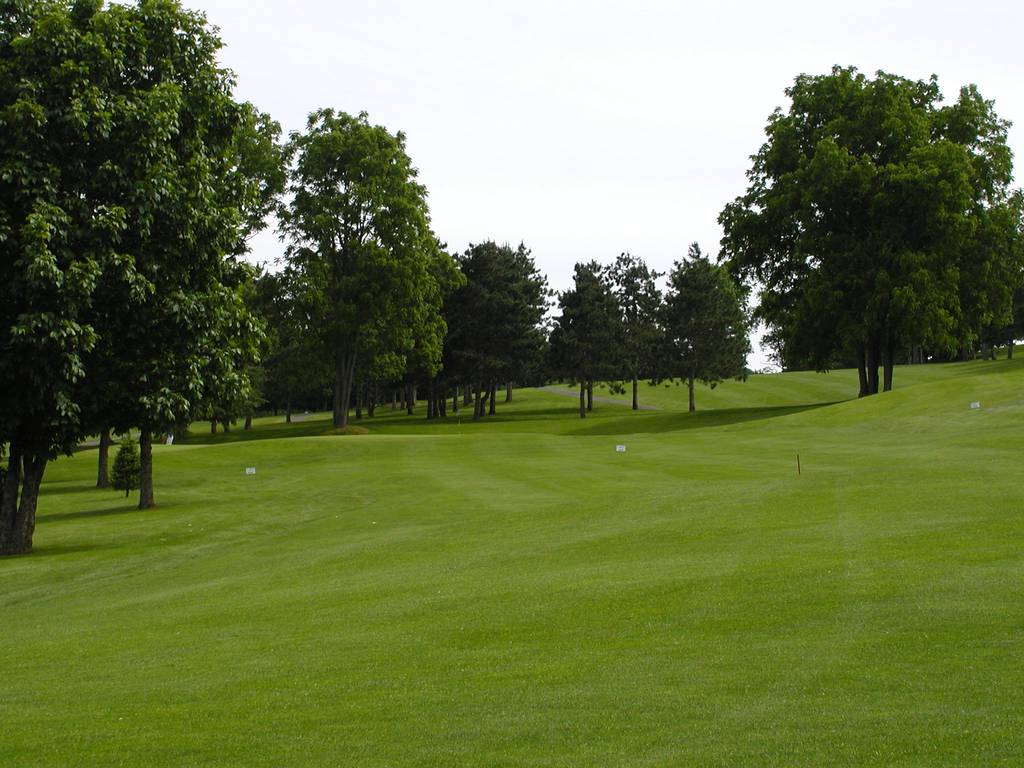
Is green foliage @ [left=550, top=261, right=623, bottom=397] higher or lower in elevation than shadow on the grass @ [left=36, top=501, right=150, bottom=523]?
higher

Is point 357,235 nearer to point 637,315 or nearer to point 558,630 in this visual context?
point 637,315

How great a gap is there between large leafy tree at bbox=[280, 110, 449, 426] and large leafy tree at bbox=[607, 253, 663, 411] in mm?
28657

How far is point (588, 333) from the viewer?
9188cm

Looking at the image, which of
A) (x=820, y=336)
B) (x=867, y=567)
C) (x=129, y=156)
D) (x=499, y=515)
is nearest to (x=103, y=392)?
(x=129, y=156)

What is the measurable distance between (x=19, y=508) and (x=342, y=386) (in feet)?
143

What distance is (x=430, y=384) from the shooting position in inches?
3922

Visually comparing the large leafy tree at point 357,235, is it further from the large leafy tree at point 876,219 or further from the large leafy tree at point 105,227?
the large leafy tree at point 105,227

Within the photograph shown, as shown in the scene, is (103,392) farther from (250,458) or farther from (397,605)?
(250,458)

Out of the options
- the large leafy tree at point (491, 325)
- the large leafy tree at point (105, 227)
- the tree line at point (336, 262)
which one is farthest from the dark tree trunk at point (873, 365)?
the large leafy tree at point (105, 227)

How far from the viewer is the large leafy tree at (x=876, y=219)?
5597 cm

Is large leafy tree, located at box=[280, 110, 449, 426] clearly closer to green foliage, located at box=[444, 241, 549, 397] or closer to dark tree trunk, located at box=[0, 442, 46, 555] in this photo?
green foliage, located at box=[444, 241, 549, 397]

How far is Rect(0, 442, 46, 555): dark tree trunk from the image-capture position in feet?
88.6

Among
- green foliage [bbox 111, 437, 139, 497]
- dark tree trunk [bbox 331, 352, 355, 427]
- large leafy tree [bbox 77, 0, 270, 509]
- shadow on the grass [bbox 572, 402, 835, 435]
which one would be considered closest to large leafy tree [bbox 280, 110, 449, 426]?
dark tree trunk [bbox 331, 352, 355, 427]

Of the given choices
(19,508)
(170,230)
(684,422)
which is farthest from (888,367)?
(19,508)
